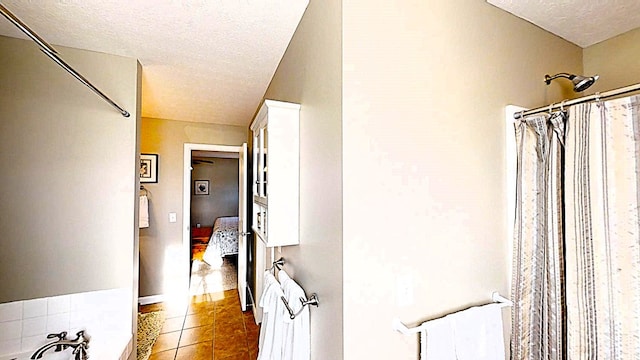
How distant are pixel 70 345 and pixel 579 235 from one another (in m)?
2.92

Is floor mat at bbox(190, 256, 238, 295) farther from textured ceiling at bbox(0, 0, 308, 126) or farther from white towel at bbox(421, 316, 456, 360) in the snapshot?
white towel at bbox(421, 316, 456, 360)

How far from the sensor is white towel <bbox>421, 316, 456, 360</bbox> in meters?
1.10

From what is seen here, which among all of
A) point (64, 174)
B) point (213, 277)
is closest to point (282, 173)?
point (64, 174)

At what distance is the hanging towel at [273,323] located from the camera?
4.95 ft

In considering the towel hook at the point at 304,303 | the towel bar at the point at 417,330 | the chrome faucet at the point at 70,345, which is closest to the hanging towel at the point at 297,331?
the towel hook at the point at 304,303

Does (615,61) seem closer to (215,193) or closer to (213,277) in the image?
(213,277)

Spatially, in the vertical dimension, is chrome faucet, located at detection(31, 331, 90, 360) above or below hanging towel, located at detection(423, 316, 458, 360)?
below

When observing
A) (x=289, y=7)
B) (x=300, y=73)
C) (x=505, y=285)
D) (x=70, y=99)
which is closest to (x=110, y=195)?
(x=70, y=99)

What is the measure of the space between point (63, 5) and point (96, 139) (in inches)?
32.4

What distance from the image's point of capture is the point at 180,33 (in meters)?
1.74

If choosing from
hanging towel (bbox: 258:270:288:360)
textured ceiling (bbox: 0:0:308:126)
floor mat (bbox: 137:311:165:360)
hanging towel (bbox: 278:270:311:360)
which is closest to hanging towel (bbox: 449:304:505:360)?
hanging towel (bbox: 278:270:311:360)

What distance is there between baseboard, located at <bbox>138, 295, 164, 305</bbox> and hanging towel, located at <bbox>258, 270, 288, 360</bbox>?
2.71m

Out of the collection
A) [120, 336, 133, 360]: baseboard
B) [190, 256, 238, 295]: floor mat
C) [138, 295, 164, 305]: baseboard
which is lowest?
[190, 256, 238, 295]: floor mat

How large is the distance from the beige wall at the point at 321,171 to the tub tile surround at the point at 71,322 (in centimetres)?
137
